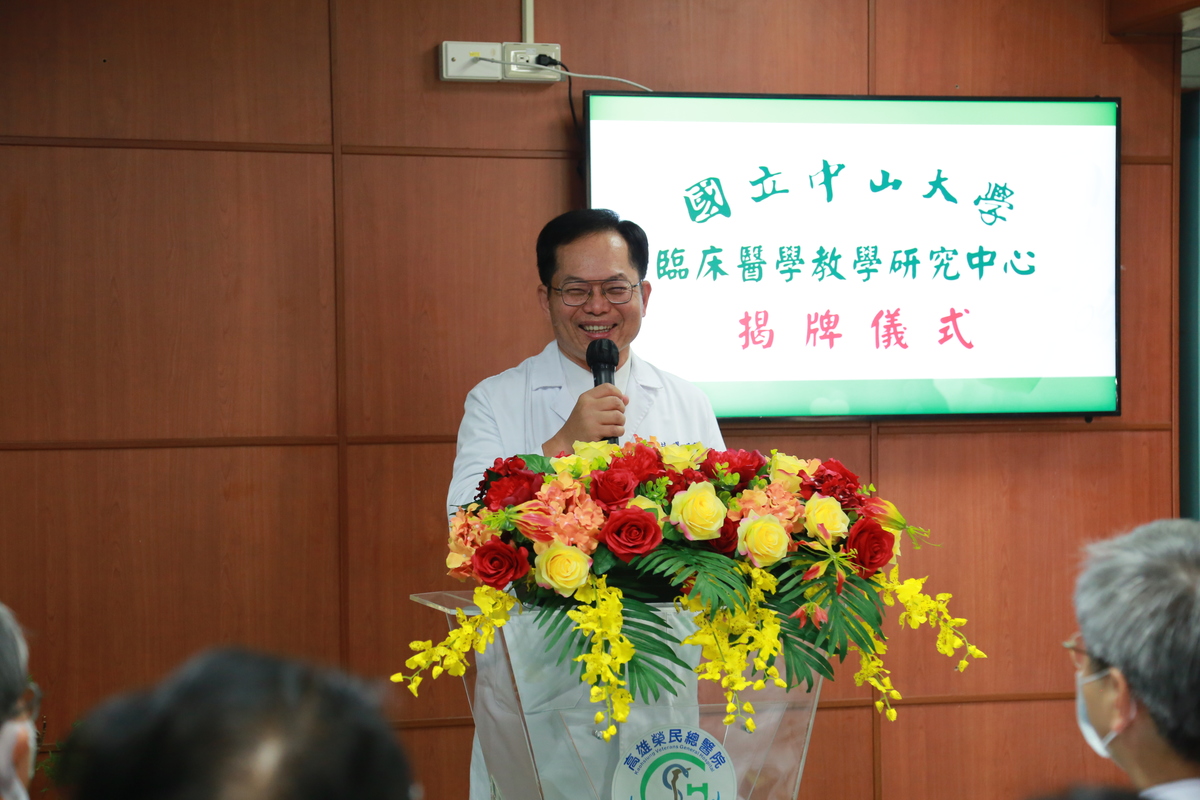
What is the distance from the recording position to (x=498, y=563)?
4.08ft

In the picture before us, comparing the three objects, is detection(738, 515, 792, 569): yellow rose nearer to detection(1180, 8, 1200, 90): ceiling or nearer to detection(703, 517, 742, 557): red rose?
detection(703, 517, 742, 557): red rose

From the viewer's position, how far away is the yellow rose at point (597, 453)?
138 cm

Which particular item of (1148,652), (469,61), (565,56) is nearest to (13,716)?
(1148,652)

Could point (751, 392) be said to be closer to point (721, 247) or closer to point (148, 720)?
point (721, 247)

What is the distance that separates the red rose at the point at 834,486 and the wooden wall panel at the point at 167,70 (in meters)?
2.07

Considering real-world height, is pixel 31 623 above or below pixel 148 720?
below

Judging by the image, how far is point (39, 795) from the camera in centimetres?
288

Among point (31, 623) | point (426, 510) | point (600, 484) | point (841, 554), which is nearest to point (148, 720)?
point (600, 484)

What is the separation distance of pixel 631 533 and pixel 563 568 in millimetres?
92

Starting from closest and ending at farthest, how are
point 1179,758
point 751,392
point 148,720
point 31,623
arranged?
point 148,720, point 1179,758, point 31,623, point 751,392

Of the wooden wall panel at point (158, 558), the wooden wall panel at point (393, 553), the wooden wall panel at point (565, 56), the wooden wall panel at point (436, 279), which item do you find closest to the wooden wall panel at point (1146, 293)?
the wooden wall panel at point (565, 56)

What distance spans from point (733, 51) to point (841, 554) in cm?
219

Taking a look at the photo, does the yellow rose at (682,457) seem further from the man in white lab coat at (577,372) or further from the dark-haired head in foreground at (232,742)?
the dark-haired head in foreground at (232,742)

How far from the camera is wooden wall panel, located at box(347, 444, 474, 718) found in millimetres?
2992
